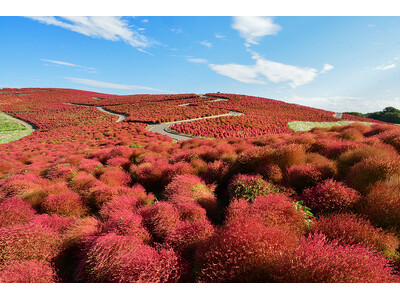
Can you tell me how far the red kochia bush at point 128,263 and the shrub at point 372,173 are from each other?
3489 millimetres

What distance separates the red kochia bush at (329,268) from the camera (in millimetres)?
1724

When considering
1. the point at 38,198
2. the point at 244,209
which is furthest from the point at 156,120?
the point at 244,209

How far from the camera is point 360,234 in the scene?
2410mm

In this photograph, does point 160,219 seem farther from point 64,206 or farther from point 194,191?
point 64,206

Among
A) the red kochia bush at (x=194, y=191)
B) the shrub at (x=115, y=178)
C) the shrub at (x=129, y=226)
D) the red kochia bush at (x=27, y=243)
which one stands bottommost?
the red kochia bush at (x=27, y=243)

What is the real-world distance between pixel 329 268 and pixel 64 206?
511 cm

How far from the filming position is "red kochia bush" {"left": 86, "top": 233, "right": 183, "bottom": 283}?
225cm

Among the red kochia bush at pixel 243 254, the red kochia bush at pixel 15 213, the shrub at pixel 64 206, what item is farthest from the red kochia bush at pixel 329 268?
the red kochia bush at pixel 15 213

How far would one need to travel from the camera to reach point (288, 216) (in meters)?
2.89

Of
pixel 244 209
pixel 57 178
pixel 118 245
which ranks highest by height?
pixel 244 209

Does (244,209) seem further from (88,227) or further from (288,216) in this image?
(88,227)

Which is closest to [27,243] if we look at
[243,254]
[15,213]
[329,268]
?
[15,213]

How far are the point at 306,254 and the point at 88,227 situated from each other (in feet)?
11.4

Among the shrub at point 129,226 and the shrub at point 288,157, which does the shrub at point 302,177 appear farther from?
the shrub at point 129,226
